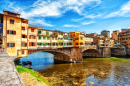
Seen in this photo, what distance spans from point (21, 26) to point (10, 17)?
4.03 metres

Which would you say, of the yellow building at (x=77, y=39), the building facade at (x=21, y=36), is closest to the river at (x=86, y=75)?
the building facade at (x=21, y=36)

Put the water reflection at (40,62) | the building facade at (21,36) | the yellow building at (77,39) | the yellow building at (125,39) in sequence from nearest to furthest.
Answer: the building facade at (21,36) → the water reflection at (40,62) → the yellow building at (77,39) → the yellow building at (125,39)

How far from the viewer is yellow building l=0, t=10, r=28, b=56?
2460 cm

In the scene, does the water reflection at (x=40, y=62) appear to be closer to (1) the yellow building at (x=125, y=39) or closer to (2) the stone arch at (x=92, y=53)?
(2) the stone arch at (x=92, y=53)

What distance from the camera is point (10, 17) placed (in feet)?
83.2

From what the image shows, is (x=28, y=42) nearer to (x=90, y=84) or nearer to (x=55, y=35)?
(x=55, y=35)

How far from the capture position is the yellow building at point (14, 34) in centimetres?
2460

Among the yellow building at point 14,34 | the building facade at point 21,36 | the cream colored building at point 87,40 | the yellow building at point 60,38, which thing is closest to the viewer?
the yellow building at point 14,34

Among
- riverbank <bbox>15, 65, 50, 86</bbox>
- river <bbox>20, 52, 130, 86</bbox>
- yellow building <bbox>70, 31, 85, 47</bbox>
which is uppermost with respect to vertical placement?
yellow building <bbox>70, 31, 85, 47</bbox>

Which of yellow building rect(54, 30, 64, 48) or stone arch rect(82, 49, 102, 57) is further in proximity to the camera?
stone arch rect(82, 49, 102, 57)

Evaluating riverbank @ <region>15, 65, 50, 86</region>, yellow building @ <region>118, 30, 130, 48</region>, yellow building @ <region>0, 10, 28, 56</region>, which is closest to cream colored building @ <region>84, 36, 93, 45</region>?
yellow building @ <region>118, 30, 130, 48</region>

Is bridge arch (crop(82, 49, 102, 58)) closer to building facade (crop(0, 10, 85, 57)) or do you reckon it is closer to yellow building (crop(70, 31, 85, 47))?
yellow building (crop(70, 31, 85, 47))

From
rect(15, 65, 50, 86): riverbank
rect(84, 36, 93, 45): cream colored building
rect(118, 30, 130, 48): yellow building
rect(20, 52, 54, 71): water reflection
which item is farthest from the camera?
rect(118, 30, 130, 48): yellow building

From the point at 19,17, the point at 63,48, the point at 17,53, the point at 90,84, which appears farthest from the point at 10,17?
the point at 90,84
